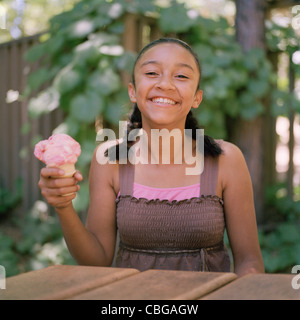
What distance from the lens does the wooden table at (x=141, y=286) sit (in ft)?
3.52

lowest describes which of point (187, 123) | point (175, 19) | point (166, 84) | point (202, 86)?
point (187, 123)

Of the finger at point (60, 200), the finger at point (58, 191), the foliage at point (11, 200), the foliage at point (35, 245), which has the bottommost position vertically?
the foliage at point (35, 245)

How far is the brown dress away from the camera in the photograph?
186 cm

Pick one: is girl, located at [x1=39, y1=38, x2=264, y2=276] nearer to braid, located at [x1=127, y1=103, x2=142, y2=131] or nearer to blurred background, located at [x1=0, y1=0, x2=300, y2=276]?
braid, located at [x1=127, y1=103, x2=142, y2=131]

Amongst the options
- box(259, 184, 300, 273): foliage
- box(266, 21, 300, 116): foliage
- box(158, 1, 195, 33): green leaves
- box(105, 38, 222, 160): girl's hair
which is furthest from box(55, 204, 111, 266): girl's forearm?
box(266, 21, 300, 116): foliage

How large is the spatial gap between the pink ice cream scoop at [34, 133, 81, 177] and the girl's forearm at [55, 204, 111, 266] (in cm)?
14

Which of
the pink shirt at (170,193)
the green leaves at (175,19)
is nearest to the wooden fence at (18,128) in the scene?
the green leaves at (175,19)

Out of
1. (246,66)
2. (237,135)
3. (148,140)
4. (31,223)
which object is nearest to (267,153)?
(237,135)

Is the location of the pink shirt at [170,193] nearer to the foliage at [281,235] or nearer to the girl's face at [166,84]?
the girl's face at [166,84]

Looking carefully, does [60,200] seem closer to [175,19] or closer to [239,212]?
[239,212]

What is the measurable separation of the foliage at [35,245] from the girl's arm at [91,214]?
2054 mm

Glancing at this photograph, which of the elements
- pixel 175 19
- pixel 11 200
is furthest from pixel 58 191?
pixel 11 200

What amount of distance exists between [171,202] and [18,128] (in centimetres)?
400

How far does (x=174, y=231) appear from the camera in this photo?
6.08 ft
